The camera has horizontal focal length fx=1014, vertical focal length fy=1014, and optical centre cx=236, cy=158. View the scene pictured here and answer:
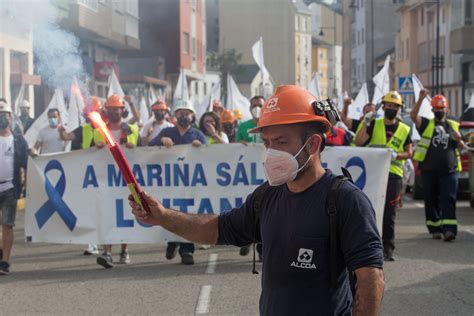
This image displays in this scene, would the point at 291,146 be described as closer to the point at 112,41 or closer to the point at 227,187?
the point at 227,187

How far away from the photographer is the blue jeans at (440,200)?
12.5 metres

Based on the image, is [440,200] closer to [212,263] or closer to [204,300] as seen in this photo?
[212,263]

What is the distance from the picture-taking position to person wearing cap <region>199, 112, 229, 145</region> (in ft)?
42.5

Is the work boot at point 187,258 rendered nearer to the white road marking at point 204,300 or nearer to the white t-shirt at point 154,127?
the white road marking at point 204,300

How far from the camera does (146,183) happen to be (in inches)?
448

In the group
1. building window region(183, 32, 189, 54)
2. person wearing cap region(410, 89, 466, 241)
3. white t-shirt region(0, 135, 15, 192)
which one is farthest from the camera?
building window region(183, 32, 189, 54)

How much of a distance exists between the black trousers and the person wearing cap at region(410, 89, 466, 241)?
5.69 ft

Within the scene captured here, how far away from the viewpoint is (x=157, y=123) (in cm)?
1548

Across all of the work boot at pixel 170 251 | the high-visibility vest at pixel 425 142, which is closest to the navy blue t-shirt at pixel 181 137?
the work boot at pixel 170 251

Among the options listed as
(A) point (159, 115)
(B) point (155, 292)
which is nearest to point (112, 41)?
(A) point (159, 115)

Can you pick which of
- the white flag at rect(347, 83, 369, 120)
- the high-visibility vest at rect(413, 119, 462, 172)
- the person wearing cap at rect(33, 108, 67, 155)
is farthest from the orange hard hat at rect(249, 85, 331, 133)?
the white flag at rect(347, 83, 369, 120)

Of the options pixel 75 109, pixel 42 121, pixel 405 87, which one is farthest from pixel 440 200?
pixel 405 87

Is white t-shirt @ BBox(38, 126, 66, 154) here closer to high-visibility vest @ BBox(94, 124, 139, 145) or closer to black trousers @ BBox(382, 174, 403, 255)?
high-visibility vest @ BBox(94, 124, 139, 145)

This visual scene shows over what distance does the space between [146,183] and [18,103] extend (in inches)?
384
